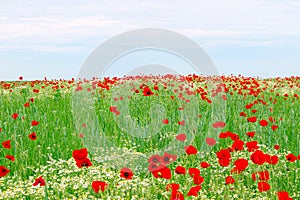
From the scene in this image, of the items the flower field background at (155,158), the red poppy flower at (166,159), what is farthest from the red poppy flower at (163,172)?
the red poppy flower at (166,159)

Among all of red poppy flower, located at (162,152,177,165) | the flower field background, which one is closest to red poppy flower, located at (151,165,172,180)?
the flower field background

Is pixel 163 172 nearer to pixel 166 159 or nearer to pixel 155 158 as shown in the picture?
pixel 155 158

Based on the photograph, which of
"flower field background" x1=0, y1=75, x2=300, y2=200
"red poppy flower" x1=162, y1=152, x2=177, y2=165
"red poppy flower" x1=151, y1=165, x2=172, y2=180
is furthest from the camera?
"red poppy flower" x1=162, y1=152, x2=177, y2=165

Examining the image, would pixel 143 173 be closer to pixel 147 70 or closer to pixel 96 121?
pixel 147 70

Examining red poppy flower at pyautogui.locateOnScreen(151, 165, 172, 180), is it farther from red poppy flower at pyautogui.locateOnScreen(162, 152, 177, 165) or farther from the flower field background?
red poppy flower at pyautogui.locateOnScreen(162, 152, 177, 165)

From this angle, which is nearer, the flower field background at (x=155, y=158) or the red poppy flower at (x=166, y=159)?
the flower field background at (x=155, y=158)

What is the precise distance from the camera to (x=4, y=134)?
283 inches

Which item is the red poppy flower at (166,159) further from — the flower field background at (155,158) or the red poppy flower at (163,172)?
the red poppy flower at (163,172)

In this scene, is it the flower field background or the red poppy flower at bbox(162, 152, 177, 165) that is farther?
the red poppy flower at bbox(162, 152, 177, 165)

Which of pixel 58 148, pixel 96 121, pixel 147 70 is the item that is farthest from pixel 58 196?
pixel 96 121

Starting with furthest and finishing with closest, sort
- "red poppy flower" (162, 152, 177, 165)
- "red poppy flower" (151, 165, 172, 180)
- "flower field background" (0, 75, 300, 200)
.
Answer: "red poppy flower" (162, 152, 177, 165) → "flower field background" (0, 75, 300, 200) → "red poppy flower" (151, 165, 172, 180)

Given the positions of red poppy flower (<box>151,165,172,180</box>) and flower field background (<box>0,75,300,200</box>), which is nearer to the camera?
red poppy flower (<box>151,165,172,180</box>)

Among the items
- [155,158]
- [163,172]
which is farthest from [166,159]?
[163,172]

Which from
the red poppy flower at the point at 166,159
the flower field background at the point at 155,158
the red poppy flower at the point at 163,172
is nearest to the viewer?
the red poppy flower at the point at 163,172
